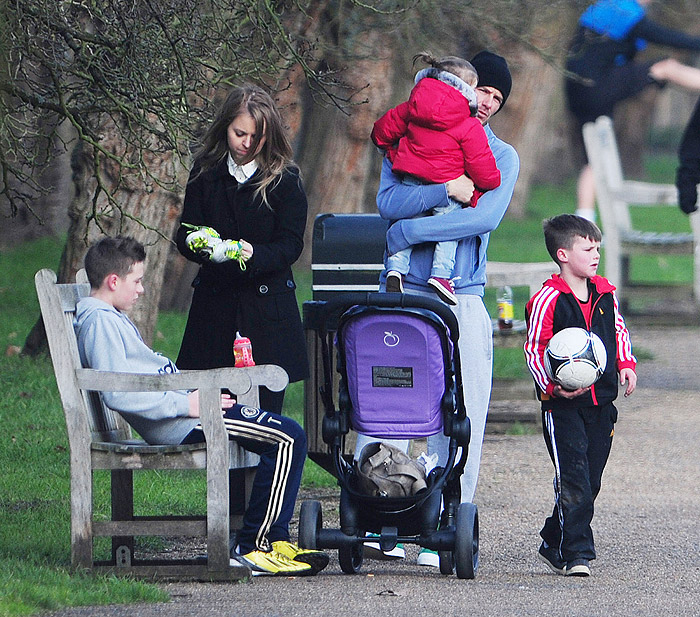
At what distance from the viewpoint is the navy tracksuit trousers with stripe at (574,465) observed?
557cm

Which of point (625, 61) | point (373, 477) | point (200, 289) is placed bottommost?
point (373, 477)

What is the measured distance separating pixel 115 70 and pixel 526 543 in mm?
2925

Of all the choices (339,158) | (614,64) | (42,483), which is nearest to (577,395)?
(42,483)

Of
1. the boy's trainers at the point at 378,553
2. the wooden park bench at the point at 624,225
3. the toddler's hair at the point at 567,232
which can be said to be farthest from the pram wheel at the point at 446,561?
the wooden park bench at the point at 624,225

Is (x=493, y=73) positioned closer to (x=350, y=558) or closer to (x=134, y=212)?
(x=350, y=558)

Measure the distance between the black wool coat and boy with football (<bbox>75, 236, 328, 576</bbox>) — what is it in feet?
1.62

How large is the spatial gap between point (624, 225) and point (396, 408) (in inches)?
381

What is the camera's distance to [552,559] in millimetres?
5656

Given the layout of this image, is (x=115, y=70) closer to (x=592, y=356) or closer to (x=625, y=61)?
(x=592, y=356)

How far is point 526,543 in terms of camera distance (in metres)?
6.29

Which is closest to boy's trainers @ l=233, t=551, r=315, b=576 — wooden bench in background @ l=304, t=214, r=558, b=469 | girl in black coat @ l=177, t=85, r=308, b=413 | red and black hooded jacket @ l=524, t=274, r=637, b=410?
girl in black coat @ l=177, t=85, r=308, b=413

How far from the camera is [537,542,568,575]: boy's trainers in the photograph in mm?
5621

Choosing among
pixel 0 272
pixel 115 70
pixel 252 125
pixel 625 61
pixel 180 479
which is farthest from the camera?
pixel 625 61

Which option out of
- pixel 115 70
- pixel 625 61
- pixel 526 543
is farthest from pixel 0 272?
pixel 526 543
